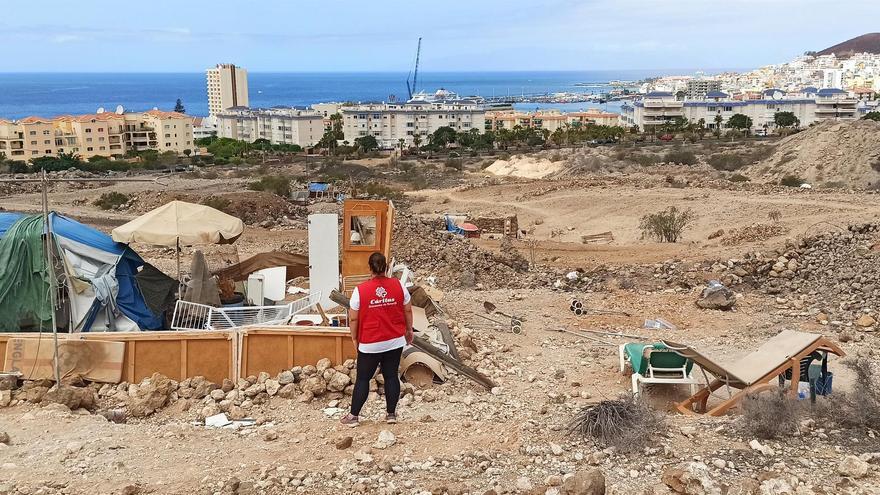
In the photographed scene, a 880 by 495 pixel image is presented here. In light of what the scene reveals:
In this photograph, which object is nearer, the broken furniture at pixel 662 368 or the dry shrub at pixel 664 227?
the broken furniture at pixel 662 368

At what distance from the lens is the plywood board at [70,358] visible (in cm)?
841

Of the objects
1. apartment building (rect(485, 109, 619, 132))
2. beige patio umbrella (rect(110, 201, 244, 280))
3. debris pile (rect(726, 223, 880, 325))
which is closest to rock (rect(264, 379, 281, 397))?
beige patio umbrella (rect(110, 201, 244, 280))

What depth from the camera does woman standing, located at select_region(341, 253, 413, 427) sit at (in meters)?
6.42

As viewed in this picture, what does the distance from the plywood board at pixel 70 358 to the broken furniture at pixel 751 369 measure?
18.7 feet

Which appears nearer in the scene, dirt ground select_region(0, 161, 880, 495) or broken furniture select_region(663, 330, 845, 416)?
dirt ground select_region(0, 161, 880, 495)

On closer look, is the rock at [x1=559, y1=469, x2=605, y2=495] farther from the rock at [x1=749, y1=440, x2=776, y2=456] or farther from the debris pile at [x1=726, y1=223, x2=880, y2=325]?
the debris pile at [x1=726, y1=223, x2=880, y2=325]

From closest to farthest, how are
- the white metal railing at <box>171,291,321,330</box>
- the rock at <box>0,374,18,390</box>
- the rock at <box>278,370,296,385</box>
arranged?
the rock at <box>278,370,296,385</box>
the rock at <box>0,374,18,390</box>
the white metal railing at <box>171,291,321,330</box>

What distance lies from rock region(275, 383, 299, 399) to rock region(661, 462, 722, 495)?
3.64 metres

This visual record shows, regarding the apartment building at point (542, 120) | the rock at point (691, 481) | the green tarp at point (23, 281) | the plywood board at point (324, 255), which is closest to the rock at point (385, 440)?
the rock at point (691, 481)

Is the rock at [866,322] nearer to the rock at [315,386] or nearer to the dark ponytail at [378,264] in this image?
the rock at [315,386]

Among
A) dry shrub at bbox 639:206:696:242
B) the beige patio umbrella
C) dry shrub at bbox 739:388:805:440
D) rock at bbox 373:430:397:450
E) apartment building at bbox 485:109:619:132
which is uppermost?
apartment building at bbox 485:109:619:132

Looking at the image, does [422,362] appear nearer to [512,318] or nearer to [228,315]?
[228,315]

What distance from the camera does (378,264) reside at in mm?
6375

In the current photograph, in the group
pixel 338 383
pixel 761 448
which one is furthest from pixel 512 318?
pixel 761 448
